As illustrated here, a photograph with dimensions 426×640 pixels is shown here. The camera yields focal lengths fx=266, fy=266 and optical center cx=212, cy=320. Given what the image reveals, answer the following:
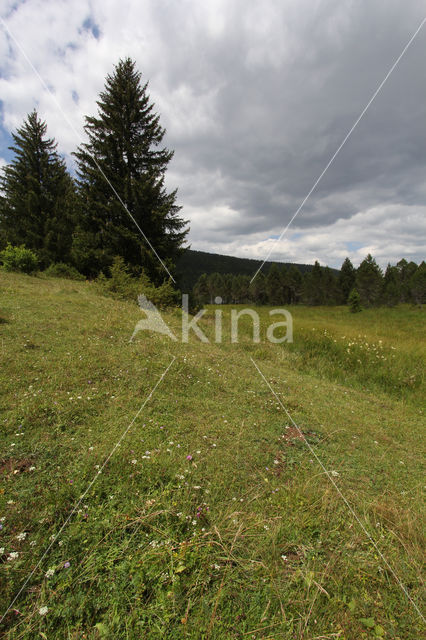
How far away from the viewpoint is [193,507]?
277cm

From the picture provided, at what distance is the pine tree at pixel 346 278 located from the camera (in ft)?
224

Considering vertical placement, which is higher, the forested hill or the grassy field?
the forested hill

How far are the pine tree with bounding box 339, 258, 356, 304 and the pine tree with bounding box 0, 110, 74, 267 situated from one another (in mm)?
64076

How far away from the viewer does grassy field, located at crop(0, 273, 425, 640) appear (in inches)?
77.5

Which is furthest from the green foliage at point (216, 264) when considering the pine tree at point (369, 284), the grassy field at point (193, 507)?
the grassy field at point (193, 507)

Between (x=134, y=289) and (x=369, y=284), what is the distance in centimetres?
5679

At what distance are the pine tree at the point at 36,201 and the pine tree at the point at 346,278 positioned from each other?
64.1 meters

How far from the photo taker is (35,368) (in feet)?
16.3

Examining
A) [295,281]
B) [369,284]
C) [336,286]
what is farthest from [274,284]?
[369,284]

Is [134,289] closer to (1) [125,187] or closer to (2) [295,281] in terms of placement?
(1) [125,187]

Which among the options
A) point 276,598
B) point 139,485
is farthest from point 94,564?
point 276,598

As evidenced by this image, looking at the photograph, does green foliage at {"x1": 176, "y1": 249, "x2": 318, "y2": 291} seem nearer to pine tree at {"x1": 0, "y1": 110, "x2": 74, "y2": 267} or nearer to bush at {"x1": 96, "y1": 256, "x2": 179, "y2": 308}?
pine tree at {"x1": 0, "y1": 110, "x2": 74, "y2": 267}

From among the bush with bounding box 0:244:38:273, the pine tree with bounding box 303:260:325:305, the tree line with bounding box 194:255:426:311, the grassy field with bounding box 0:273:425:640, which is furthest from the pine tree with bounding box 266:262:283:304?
the grassy field with bounding box 0:273:425:640

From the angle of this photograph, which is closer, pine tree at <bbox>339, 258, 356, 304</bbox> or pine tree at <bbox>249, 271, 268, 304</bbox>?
pine tree at <bbox>339, 258, 356, 304</bbox>
